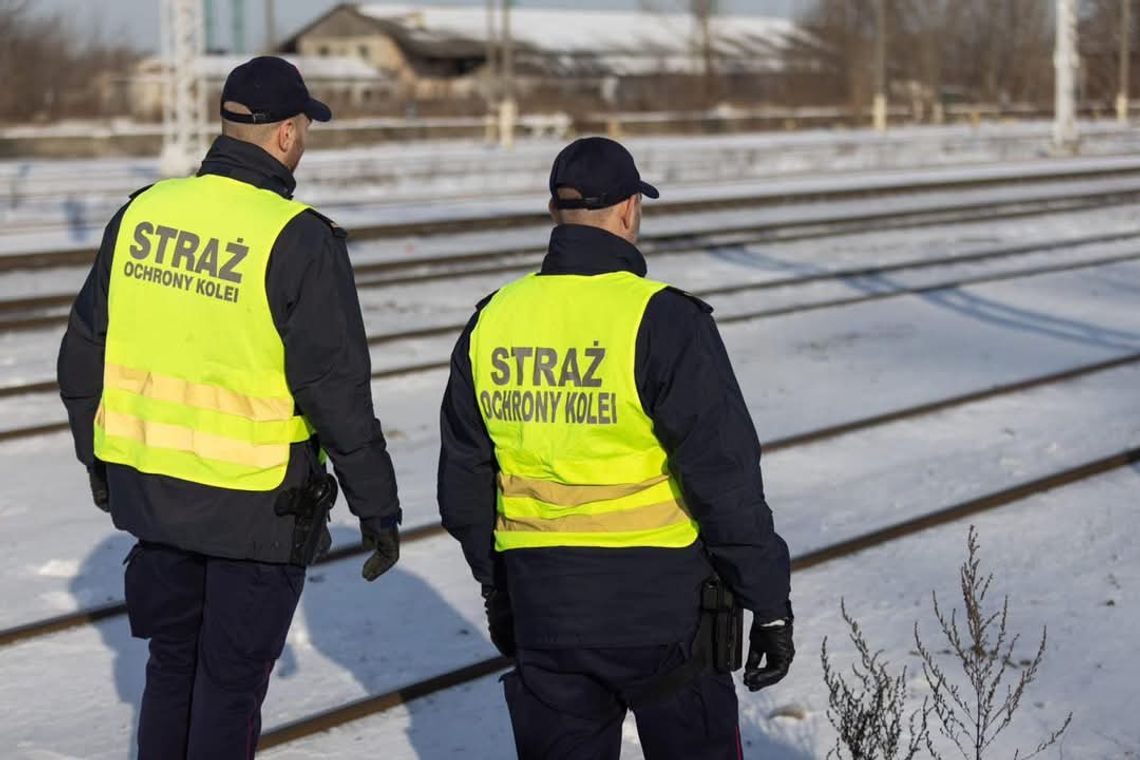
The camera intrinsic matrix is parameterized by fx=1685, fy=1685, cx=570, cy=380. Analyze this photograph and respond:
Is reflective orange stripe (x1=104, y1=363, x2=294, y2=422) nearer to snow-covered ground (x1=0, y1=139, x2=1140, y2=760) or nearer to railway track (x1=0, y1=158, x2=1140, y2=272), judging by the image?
snow-covered ground (x1=0, y1=139, x2=1140, y2=760)

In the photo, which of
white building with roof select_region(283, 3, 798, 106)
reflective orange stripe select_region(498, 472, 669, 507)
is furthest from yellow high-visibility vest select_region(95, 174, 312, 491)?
white building with roof select_region(283, 3, 798, 106)

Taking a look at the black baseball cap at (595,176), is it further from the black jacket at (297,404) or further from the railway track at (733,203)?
the railway track at (733,203)

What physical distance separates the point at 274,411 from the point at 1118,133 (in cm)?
4518

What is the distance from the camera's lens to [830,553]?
7.32 metres

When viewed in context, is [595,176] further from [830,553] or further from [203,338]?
[830,553]

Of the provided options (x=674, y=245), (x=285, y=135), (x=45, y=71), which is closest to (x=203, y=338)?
(x=285, y=135)

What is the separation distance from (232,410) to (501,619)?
83 cm

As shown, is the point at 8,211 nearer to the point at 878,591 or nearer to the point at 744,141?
the point at 878,591

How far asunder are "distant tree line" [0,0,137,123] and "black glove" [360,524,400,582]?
169 feet

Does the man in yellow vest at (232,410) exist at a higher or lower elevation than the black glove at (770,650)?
higher

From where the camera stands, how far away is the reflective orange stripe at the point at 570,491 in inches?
136

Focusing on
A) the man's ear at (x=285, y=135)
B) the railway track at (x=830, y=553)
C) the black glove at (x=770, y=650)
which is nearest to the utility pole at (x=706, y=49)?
the railway track at (x=830, y=553)

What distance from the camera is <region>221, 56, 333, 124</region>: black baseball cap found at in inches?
158

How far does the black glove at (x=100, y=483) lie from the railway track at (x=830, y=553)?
1.21m
